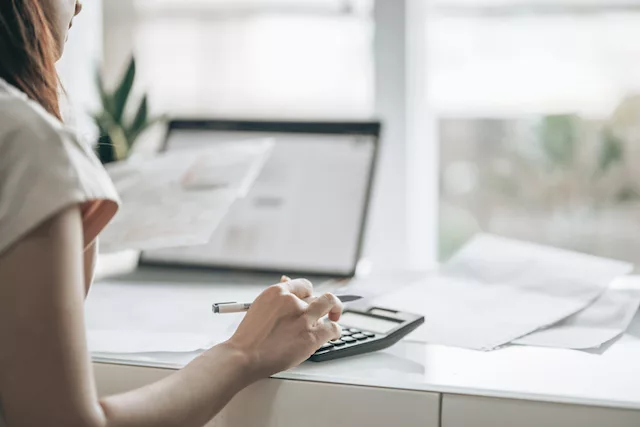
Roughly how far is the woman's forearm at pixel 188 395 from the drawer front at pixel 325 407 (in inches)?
1.6

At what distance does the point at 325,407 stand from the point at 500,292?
0.40m

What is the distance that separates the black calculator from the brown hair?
14.6 inches

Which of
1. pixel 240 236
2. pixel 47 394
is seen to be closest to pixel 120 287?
pixel 240 236

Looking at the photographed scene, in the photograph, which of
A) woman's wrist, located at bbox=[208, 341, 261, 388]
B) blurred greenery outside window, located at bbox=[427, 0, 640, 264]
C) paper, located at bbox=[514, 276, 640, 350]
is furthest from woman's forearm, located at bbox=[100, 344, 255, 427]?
blurred greenery outside window, located at bbox=[427, 0, 640, 264]

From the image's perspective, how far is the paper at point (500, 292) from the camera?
2.88 ft

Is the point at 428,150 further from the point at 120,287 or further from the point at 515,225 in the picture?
the point at 120,287

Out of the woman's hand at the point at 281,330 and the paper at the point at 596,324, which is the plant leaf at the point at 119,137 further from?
the paper at the point at 596,324

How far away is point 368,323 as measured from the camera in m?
0.86

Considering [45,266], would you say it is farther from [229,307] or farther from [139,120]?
[139,120]

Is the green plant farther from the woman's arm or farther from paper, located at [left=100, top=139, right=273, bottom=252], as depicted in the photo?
the woman's arm

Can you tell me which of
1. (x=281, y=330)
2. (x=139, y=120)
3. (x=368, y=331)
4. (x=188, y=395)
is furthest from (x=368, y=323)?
(x=139, y=120)

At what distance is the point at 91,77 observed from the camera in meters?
1.58

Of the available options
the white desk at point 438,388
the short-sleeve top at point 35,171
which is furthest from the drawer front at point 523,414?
the short-sleeve top at point 35,171

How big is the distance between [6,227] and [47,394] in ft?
0.41
